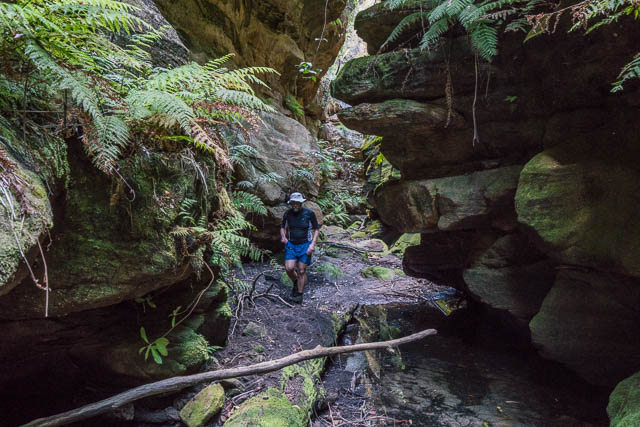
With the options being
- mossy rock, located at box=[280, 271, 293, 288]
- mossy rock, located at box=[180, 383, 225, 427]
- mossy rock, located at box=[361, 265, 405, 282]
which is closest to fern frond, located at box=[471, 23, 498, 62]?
mossy rock, located at box=[180, 383, 225, 427]

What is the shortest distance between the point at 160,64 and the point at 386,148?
13.3 feet

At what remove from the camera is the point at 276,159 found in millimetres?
8477

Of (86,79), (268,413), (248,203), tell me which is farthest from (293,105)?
(268,413)

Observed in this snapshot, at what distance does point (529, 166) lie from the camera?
171 inches

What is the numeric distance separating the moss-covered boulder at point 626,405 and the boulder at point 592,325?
99 cm

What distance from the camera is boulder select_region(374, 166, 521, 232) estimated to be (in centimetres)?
502

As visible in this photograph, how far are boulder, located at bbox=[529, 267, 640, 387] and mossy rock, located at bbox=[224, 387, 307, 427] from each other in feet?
11.5

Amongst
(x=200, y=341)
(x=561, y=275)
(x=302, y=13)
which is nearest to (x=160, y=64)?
(x=200, y=341)

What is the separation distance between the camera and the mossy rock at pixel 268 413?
2.79 metres

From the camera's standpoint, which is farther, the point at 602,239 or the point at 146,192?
the point at 602,239

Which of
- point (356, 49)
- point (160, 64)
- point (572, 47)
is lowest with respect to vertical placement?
point (160, 64)

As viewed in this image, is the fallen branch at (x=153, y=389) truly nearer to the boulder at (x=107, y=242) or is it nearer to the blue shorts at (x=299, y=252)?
the boulder at (x=107, y=242)

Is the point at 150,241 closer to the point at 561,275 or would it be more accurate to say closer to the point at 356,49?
the point at 561,275

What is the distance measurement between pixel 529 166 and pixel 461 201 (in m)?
1.19
